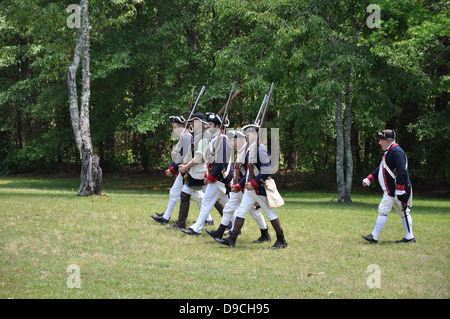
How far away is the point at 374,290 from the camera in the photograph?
22.0 feet

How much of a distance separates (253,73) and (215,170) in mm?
11118

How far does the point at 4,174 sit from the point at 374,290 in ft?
102

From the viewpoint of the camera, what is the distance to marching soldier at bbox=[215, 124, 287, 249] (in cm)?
948

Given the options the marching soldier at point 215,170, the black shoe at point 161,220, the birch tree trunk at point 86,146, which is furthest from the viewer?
the birch tree trunk at point 86,146

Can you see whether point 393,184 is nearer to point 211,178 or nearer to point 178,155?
point 211,178

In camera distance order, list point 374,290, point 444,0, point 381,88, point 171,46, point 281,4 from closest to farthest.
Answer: point 374,290
point 444,0
point 281,4
point 381,88
point 171,46

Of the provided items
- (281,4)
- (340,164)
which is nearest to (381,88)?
(340,164)

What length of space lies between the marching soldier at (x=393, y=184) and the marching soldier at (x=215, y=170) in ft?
8.76

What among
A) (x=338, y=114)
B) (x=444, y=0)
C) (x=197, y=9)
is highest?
(x=197, y=9)

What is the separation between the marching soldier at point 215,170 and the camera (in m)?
10.4

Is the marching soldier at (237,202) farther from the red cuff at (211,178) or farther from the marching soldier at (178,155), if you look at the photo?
the marching soldier at (178,155)

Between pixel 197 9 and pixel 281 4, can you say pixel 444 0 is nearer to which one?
pixel 281 4

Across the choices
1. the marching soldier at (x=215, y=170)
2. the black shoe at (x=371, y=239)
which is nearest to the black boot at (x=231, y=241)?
the marching soldier at (x=215, y=170)

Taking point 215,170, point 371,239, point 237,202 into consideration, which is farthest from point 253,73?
point 371,239
